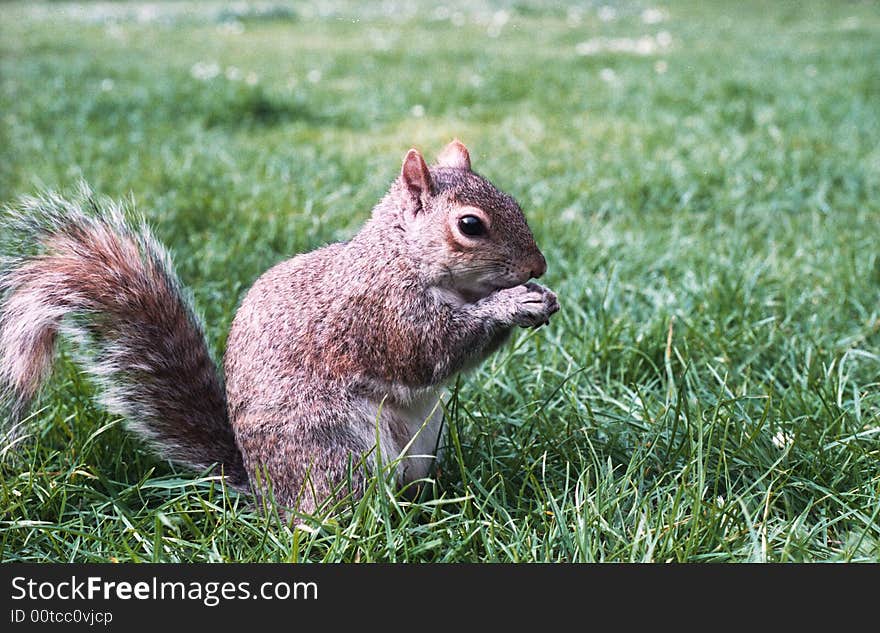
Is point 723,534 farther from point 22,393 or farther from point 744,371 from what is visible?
point 22,393

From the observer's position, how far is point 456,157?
5.02 feet

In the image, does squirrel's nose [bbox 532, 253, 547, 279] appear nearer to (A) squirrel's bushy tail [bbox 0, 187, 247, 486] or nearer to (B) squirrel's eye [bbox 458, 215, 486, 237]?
(B) squirrel's eye [bbox 458, 215, 486, 237]

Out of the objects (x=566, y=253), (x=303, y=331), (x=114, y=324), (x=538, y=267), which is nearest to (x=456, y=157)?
(x=538, y=267)

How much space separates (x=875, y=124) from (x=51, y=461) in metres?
3.48

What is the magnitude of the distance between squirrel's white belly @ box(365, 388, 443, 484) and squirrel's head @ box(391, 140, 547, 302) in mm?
187

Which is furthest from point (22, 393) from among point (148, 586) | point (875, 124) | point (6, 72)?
point (6, 72)

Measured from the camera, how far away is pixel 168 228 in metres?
2.62

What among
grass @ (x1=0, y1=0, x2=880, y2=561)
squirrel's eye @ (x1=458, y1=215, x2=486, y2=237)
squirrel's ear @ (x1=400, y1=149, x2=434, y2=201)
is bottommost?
grass @ (x1=0, y1=0, x2=880, y2=561)

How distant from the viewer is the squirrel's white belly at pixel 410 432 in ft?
4.52

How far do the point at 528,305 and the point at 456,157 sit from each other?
13.9 inches

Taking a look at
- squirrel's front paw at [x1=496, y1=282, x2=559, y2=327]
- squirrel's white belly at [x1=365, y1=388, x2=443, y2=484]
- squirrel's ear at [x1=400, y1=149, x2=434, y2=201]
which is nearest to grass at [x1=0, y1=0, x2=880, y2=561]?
squirrel's white belly at [x1=365, y1=388, x2=443, y2=484]

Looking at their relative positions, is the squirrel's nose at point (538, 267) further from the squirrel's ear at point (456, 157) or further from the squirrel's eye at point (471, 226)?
the squirrel's ear at point (456, 157)

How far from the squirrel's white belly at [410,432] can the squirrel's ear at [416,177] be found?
0.30 metres

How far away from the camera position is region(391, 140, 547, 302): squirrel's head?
134 centimetres
